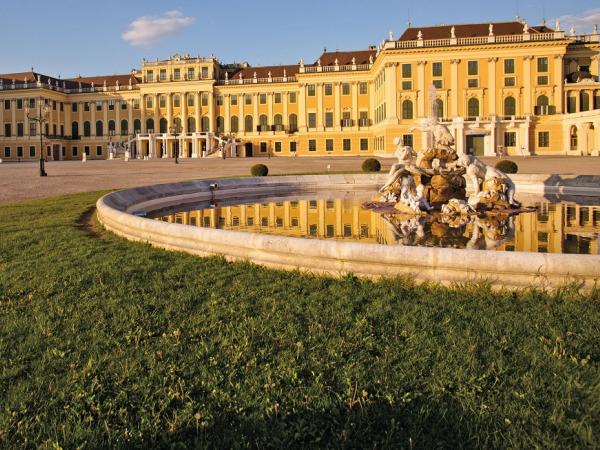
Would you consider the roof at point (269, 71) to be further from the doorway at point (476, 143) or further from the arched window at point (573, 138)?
the arched window at point (573, 138)

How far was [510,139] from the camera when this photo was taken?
53.3 meters

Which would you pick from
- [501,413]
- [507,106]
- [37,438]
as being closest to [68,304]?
[37,438]

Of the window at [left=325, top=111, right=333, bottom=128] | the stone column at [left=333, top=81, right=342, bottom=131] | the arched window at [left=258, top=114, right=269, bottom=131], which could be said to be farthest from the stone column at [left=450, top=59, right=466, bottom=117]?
the arched window at [left=258, top=114, right=269, bottom=131]

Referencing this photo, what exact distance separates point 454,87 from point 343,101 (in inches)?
688

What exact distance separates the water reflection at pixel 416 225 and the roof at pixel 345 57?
60394mm

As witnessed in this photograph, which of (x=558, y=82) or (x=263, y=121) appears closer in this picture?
(x=558, y=82)

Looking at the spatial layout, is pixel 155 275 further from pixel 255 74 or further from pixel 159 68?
pixel 159 68

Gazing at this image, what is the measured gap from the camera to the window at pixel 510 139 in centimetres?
5319

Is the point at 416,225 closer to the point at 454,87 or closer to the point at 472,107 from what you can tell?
the point at 454,87

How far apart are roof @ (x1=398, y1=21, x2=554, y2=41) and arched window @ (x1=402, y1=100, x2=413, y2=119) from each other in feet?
24.2

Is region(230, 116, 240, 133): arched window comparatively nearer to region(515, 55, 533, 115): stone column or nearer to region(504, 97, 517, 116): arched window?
region(504, 97, 517, 116): arched window

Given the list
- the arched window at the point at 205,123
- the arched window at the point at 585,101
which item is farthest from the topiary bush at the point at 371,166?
the arched window at the point at 205,123

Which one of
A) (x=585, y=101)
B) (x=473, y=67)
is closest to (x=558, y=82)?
(x=585, y=101)

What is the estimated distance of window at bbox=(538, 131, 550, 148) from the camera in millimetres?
52906
